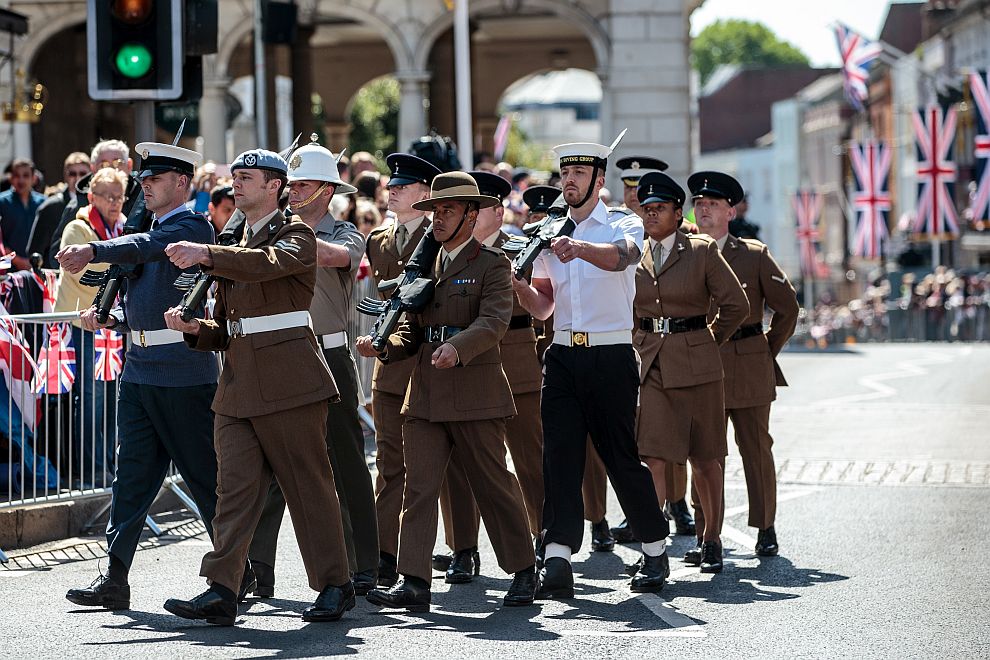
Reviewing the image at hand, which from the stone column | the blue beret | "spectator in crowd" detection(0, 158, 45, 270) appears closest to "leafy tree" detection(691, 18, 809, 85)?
the stone column

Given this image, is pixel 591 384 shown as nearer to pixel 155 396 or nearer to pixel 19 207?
pixel 155 396

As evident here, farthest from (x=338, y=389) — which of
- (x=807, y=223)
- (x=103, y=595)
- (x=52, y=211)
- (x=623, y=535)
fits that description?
(x=807, y=223)

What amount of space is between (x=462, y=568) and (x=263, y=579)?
111cm

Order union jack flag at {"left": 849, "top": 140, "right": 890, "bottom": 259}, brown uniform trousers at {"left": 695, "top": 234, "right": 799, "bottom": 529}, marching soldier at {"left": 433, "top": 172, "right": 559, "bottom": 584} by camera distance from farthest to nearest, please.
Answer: union jack flag at {"left": 849, "top": 140, "right": 890, "bottom": 259}, brown uniform trousers at {"left": 695, "top": 234, "right": 799, "bottom": 529}, marching soldier at {"left": 433, "top": 172, "right": 559, "bottom": 584}

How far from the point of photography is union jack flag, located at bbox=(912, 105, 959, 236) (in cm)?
4253

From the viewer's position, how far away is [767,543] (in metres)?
10.1

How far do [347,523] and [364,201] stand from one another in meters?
4.72

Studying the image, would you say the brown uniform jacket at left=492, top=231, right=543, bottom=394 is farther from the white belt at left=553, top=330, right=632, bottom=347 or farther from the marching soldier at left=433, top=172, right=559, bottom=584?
the white belt at left=553, top=330, right=632, bottom=347

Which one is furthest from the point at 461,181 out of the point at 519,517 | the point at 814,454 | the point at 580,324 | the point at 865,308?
the point at 865,308

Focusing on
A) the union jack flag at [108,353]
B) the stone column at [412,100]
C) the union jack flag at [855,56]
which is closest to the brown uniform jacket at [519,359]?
the union jack flag at [108,353]

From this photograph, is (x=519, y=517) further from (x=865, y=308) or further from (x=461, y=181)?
(x=865, y=308)

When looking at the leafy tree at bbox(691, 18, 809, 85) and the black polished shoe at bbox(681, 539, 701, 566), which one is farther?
the leafy tree at bbox(691, 18, 809, 85)

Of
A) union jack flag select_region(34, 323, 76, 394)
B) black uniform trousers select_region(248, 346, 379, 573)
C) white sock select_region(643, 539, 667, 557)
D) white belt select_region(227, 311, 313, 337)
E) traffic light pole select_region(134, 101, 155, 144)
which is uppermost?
traffic light pole select_region(134, 101, 155, 144)

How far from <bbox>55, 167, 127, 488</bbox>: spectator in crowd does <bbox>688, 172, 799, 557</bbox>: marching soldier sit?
3555 mm
